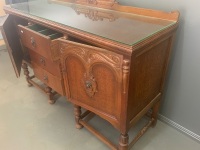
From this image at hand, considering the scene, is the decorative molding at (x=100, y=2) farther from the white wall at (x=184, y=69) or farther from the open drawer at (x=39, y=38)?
the open drawer at (x=39, y=38)

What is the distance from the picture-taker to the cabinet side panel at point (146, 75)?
0.87 m

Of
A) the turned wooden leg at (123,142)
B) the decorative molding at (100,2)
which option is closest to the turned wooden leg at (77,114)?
the turned wooden leg at (123,142)

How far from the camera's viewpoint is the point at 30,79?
1840 mm

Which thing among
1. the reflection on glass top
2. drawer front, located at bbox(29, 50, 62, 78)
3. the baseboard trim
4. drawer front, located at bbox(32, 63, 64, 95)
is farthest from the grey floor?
the reflection on glass top

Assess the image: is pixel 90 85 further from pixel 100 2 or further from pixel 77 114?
pixel 100 2

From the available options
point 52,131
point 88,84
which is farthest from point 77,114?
point 88,84

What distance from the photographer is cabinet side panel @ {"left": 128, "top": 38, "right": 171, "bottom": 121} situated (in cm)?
87

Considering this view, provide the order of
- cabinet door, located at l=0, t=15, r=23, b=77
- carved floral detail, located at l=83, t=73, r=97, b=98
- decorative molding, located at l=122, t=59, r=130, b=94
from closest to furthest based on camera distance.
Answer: decorative molding, located at l=122, t=59, r=130, b=94
carved floral detail, located at l=83, t=73, r=97, b=98
cabinet door, located at l=0, t=15, r=23, b=77

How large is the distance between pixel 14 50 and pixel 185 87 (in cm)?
126

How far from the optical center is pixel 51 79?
136 centimetres

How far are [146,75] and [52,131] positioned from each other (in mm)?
830

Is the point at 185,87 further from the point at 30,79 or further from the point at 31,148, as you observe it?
the point at 30,79

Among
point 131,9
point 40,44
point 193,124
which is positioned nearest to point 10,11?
point 40,44

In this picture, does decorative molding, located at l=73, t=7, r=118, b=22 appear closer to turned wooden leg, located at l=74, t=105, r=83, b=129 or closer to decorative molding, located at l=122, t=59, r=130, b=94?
decorative molding, located at l=122, t=59, r=130, b=94
